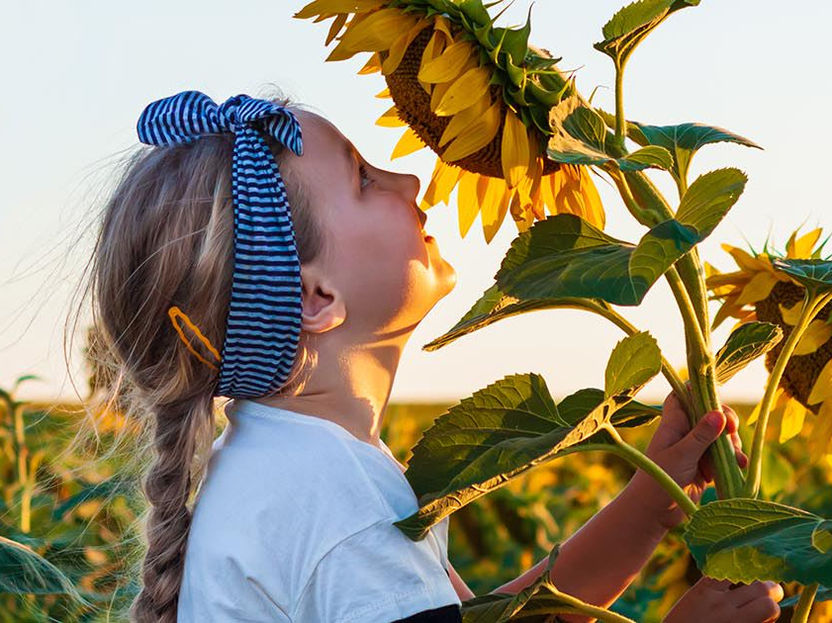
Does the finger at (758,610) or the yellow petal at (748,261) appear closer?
the finger at (758,610)

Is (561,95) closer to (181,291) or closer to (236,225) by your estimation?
(236,225)

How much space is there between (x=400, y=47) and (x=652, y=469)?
0.48 metres

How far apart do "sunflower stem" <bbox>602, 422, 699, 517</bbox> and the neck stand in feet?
1.37

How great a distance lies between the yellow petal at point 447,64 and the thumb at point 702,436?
434 mm

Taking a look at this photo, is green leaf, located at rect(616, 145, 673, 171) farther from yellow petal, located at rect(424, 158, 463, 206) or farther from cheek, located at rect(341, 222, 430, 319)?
cheek, located at rect(341, 222, 430, 319)

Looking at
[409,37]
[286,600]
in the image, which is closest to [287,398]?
[286,600]

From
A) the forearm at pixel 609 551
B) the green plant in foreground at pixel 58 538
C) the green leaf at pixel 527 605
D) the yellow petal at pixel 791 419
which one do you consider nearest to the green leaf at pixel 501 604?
the green leaf at pixel 527 605

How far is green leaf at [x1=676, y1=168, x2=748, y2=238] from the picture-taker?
1163 millimetres

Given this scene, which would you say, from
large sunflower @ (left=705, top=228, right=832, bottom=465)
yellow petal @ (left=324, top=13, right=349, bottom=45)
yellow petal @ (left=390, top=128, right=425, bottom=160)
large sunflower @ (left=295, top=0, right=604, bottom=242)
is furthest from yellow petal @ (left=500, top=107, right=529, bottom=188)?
large sunflower @ (left=705, top=228, right=832, bottom=465)

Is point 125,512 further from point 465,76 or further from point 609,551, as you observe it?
point 465,76

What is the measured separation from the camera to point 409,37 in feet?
4.33

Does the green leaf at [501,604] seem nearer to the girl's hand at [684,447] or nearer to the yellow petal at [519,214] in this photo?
the girl's hand at [684,447]

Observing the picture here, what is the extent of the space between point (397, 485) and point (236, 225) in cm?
37

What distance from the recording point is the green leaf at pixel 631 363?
49.8 inches
